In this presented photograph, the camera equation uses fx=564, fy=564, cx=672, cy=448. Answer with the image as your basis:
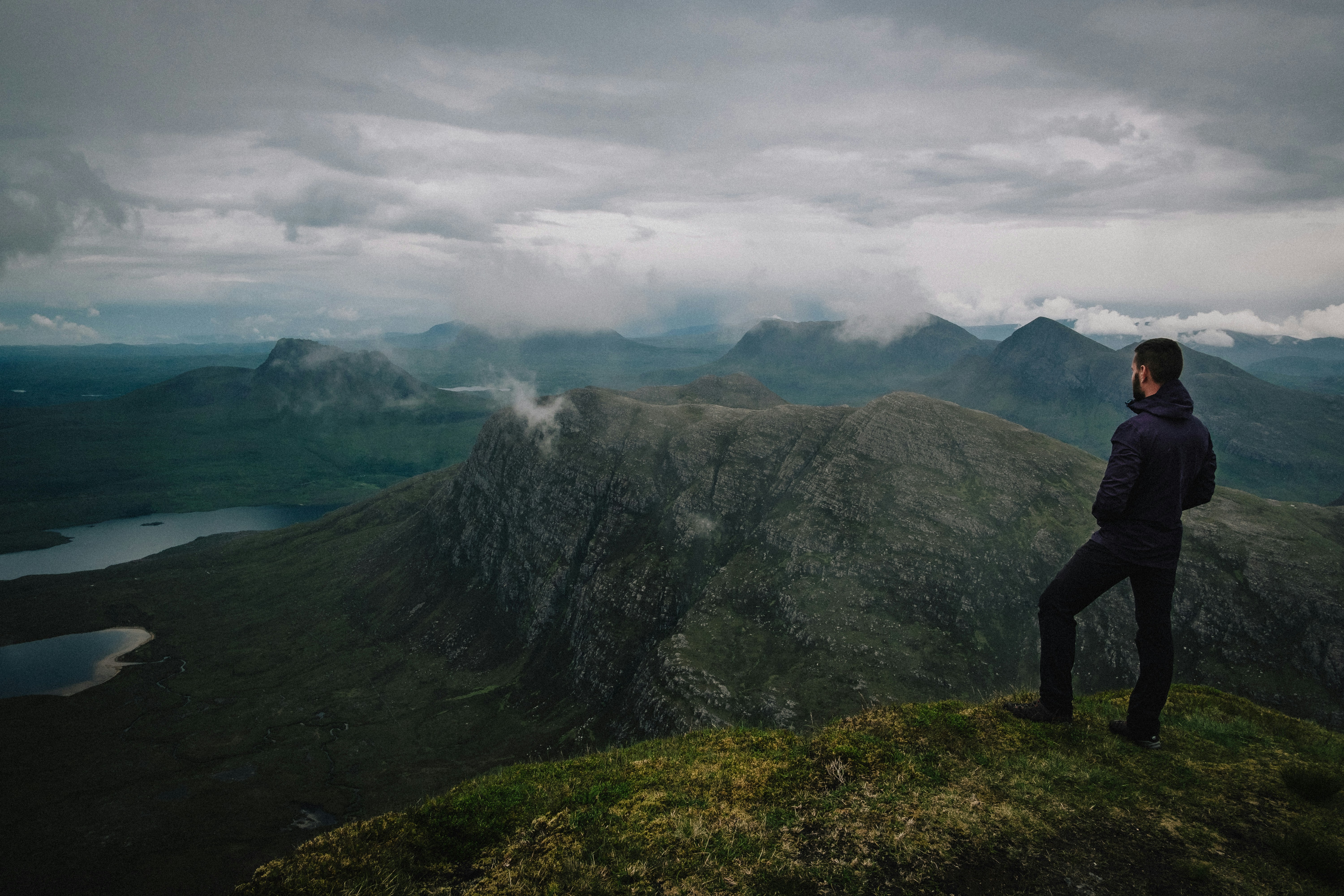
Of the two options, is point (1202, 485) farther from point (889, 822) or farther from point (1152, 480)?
point (889, 822)

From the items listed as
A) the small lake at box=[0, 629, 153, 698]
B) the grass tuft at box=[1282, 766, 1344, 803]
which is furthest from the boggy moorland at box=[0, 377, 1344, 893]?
the grass tuft at box=[1282, 766, 1344, 803]

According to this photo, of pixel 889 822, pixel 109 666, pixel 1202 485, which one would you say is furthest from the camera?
pixel 109 666

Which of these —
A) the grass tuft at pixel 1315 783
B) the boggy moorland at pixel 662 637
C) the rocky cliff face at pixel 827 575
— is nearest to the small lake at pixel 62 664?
the boggy moorland at pixel 662 637

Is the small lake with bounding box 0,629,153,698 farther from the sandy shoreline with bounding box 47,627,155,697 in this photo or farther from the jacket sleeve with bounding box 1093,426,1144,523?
the jacket sleeve with bounding box 1093,426,1144,523

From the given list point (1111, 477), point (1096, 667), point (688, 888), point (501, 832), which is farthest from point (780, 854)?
point (1096, 667)

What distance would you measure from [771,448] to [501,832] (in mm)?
154323

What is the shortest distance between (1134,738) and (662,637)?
128709 mm

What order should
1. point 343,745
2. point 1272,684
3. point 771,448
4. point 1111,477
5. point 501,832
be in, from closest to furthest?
point 501,832 → point 1111,477 → point 1272,684 → point 343,745 → point 771,448

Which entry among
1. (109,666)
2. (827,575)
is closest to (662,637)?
(827,575)

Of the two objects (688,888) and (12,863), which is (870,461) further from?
(12,863)

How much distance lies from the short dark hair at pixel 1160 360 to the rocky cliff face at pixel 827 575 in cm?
9542

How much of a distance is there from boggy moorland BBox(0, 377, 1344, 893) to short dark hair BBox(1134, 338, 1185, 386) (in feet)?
289

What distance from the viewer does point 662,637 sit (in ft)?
439

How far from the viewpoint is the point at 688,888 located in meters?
7.70
